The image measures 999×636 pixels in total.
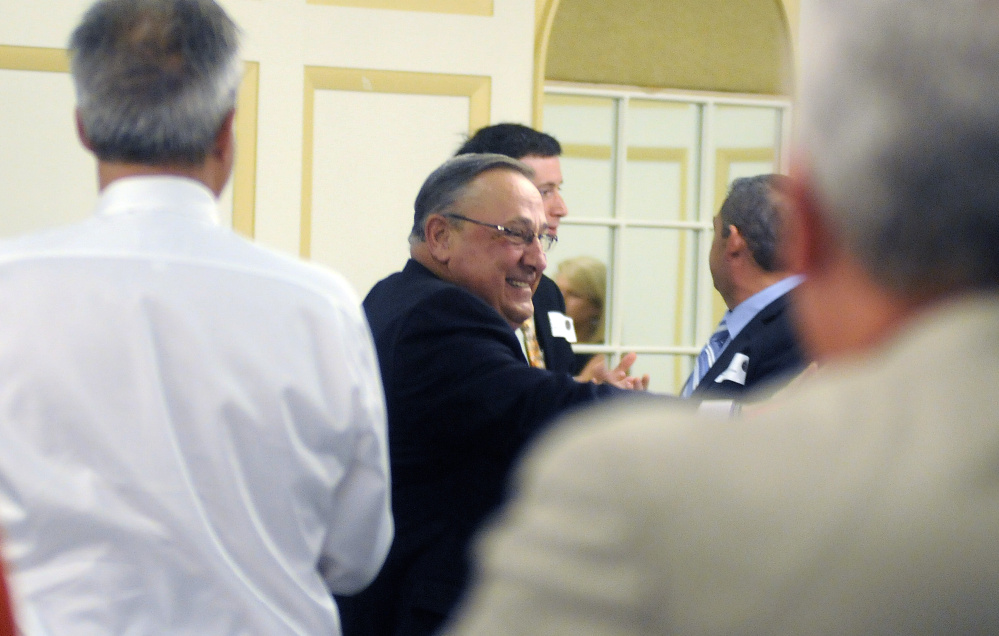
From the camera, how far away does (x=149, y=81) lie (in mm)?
1306

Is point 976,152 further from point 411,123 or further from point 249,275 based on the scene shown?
point 411,123

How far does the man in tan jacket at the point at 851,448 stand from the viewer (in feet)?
1.53

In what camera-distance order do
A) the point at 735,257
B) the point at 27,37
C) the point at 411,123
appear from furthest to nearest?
the point at 411,123, the point at 27,37, the point at 735,257

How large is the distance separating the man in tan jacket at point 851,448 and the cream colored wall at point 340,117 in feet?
12.4

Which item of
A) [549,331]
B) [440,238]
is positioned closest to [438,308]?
[440,238]

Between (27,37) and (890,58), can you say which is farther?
(27,37)

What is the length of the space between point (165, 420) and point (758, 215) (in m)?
1.87

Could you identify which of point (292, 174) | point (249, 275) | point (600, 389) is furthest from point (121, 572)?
point (292, 174)

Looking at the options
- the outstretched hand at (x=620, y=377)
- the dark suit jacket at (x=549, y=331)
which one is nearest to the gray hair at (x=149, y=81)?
the outstretched hand at (x=620, y=377)

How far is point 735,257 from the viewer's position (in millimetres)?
2752

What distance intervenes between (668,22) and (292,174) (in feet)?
6.61

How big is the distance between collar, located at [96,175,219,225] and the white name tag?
141 centimetres

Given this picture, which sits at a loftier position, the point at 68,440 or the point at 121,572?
the point at 68,440

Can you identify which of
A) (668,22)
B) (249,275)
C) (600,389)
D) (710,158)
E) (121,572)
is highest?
(668,22)
